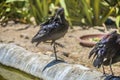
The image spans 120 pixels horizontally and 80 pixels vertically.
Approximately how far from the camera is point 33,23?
447 inches

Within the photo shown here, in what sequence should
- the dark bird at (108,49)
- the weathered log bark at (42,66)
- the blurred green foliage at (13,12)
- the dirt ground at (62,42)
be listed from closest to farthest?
the dark bird at (108,49) < the weathered log bark at (42,66) < the dirt ground at (62,42) < the blurred green foliage at (13,12)

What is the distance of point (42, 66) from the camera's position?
6.81 m

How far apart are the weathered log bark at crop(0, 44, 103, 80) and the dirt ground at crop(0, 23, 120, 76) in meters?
0.54

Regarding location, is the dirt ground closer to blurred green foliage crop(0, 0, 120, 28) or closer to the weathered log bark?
blurred green foliage crop(0, 0, 120, 28)

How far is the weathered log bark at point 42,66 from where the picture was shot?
6152mm

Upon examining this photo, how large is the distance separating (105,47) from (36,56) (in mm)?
1792

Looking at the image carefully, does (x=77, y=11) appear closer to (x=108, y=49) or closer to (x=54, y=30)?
(x=54, y=30)

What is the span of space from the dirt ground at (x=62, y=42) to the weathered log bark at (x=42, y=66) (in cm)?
54

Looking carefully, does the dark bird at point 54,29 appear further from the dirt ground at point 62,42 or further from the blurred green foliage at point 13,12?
the blurred green foliage at point 13,12

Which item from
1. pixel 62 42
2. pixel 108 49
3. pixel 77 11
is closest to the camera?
pixel 108 49

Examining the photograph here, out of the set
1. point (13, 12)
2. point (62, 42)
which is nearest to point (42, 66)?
point (62, 42)

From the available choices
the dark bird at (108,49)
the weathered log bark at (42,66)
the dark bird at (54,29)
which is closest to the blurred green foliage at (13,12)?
the weathered log bark at (42,66)

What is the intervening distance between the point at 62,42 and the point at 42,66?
2158 millimetres

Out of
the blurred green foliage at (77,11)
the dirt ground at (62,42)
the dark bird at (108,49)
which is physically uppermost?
the dark bird at (108,49)
